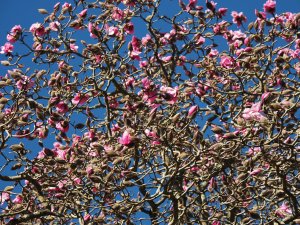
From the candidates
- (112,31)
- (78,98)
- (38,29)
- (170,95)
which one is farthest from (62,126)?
(112,31)

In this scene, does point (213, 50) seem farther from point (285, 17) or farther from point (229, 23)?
point (285, 17)

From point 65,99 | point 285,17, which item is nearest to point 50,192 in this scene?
point 65,99

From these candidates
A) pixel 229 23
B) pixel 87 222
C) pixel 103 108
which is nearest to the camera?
pixel 87 222

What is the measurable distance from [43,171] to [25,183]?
21.6 inches

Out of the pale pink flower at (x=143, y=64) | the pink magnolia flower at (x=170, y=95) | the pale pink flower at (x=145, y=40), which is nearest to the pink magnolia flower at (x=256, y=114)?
the pink magnolia flower at (x=170, y=95)

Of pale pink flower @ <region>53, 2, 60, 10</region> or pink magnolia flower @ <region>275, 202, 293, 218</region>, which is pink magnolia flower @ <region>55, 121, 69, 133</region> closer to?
pale pink flower @ <region>53, 2, 60, 10</region>

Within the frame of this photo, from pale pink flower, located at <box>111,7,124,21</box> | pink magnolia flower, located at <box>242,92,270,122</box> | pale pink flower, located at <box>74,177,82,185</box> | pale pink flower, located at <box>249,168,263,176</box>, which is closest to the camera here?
pink magnolia flower, located at <box>242,92,270,122</box>

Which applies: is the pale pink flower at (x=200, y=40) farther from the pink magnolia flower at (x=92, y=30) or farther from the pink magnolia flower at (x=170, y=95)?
the pink magnolia flower at (x=170, y=95)

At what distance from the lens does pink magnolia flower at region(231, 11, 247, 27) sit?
6.75 meters

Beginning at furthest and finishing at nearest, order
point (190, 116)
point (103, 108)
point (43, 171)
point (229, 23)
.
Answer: point (229, 23) < point (103, 108) < point (43, 171) < point (190, 116)

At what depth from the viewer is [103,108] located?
630cm

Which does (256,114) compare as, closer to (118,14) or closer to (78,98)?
(78,98)

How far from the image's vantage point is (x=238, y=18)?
6.76 m

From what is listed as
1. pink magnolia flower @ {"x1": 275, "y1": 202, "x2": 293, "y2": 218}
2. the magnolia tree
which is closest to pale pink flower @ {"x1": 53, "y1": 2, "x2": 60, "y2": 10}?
the magnolia tree
